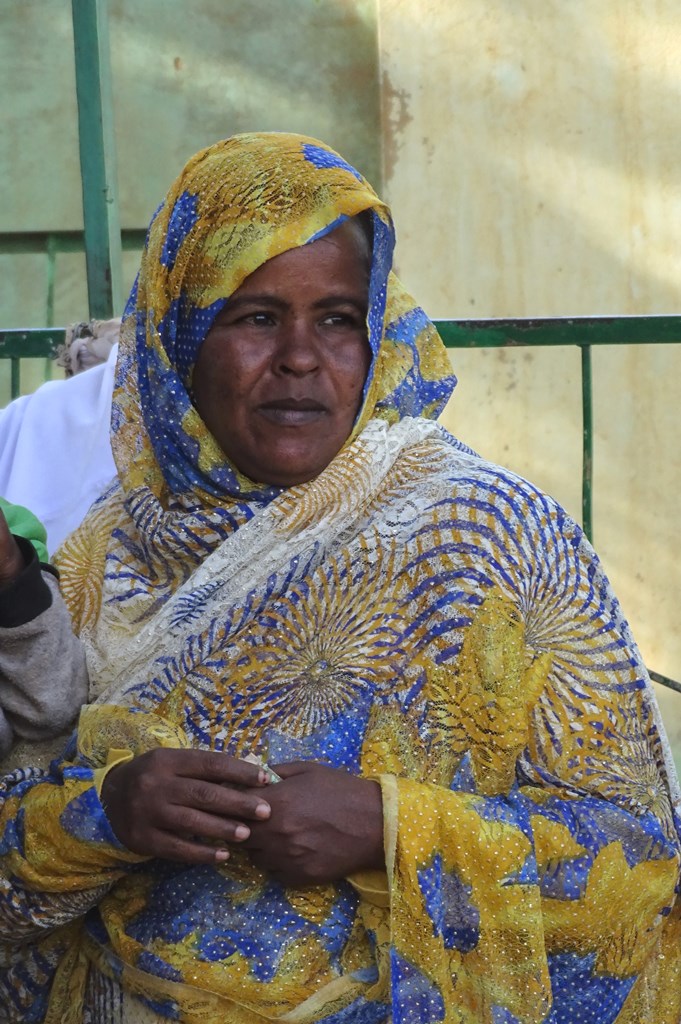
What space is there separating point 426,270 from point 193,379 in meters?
4.46

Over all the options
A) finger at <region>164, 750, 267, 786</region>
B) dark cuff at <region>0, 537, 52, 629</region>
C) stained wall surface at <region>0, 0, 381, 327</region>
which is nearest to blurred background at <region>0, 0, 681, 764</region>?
stained wall surface at <region>0, 0, 381, 327</region>

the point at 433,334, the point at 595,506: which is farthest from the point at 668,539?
the point at 433,334

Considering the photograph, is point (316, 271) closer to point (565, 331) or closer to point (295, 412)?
point (295, 412)

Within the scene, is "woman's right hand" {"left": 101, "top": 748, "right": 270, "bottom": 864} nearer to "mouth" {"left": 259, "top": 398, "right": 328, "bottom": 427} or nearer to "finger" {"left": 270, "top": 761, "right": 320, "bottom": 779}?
"finger" {"left": 270, "top": 761, "right": 320, "bottom": 779}

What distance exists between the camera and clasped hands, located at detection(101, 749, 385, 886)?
2158 mm

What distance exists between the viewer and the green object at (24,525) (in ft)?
8.52

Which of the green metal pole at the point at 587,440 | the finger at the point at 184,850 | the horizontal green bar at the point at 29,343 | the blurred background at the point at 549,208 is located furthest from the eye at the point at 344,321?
the blurred background at the point at 549,208

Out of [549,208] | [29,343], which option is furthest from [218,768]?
[549,208]

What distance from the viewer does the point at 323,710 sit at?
2371mm

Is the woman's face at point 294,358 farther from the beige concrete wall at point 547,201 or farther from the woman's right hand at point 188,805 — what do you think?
the beige concrete wall at point 547,201

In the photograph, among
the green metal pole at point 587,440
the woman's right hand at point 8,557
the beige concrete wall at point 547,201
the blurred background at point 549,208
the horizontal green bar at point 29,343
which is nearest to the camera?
the woman's right hand at point 8,557

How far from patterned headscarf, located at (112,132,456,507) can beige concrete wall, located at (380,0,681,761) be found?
164 inches

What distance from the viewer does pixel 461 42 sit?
7.08 meters

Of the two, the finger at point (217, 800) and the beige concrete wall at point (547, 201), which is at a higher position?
the beige concrete wall at point (547, 201)
